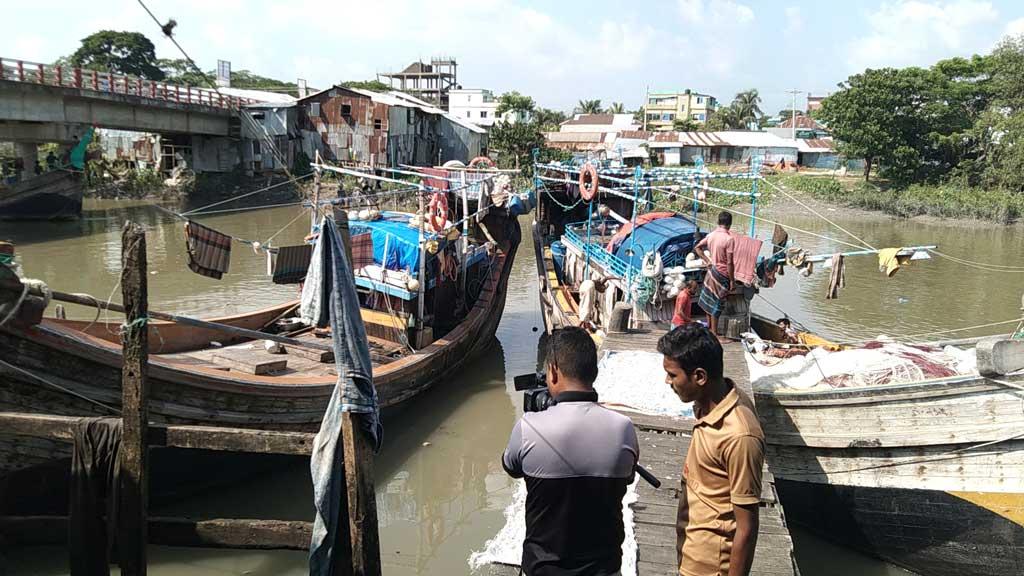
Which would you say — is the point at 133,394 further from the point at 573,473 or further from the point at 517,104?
the point at 517,104

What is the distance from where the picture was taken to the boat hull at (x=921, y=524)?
17.1 ft

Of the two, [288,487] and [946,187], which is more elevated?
[946,187]

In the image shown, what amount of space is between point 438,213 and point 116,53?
54.0m

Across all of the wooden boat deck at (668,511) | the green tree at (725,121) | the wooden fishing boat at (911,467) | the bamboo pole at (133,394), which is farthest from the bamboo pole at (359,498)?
the green tree at (725,121)

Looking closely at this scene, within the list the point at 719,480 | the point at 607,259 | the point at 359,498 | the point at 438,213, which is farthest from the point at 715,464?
the point at 438,213

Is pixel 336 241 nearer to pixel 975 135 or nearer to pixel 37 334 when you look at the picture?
pixel 37 334

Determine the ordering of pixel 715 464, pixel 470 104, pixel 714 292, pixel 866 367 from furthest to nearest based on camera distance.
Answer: pixel 470 104 < pixel 714 292 < pixel 866 367 < pixel 715 464

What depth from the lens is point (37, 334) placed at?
4.83 metres

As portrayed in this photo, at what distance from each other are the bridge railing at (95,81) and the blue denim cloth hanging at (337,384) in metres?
15.0

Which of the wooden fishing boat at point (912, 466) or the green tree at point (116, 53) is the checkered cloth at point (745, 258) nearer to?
the wooden fishing boat at point (912, 466)

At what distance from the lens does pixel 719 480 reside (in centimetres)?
254

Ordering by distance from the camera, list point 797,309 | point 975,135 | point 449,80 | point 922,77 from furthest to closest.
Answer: point 449,80 < point 922,77 < point 975,135 < point 797,309

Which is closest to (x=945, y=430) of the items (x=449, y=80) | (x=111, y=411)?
(x=111, y=411)

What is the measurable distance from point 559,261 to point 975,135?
28181 millimetres
